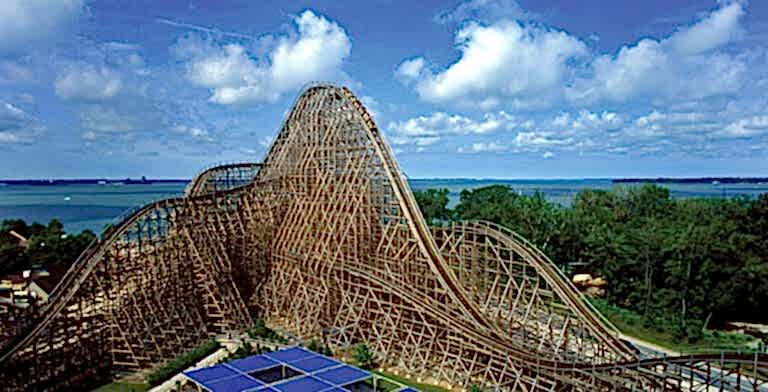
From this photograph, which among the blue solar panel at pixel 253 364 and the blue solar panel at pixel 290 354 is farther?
the blue solar panel at pixel 290 354

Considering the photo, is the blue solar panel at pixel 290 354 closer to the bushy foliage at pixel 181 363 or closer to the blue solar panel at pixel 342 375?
the blue solar panel at pixel 342 375

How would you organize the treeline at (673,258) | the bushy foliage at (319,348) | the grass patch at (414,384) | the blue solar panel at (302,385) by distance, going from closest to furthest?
the blue solar panel at (302,385)
the grass patch at (414,384)
the bushy foliage at (319,348)
the treeline at (673,258)

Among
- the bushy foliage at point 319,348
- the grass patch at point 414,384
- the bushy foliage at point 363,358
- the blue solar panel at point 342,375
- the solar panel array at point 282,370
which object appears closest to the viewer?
the solar panel array at point 282,370

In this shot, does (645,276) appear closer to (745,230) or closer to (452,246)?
(745,230)

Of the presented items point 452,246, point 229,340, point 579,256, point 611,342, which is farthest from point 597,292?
point 229,340

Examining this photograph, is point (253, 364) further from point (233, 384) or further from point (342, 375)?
point (342, 375)

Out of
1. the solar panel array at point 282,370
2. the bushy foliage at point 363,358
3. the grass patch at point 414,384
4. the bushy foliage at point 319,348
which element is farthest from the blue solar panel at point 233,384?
the grass patch at point 414,384

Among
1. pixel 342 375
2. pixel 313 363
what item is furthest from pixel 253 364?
pixel 342 375
